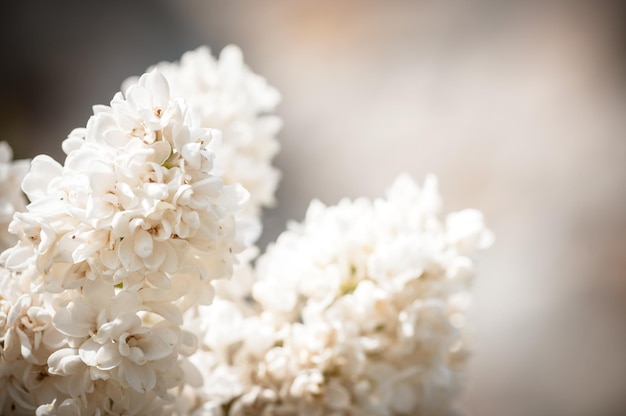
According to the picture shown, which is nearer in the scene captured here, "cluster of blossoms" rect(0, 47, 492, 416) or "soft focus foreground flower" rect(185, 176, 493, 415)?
"cluster of blossoms" rect(0, 47, 492, 416)

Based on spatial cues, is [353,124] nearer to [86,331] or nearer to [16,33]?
[16,33]

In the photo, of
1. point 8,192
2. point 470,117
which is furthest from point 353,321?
point 470,117

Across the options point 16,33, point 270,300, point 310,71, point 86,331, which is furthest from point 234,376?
point 16,33

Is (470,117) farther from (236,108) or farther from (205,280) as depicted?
(205,280)

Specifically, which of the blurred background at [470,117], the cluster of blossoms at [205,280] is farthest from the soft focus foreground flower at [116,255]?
the blurred background at [470,117]

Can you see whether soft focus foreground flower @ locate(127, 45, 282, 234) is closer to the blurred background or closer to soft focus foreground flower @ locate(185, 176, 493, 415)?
soft focus foreground flower @ locate(185, 176, 493, 415)

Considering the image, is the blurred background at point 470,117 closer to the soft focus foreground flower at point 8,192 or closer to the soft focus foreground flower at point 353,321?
the soft focus foreground flower at point 353,321

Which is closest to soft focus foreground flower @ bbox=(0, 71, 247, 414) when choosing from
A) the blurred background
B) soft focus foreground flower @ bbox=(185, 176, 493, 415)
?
soft focus foreground flower @ bbox=(185, 176, 493, 415)
